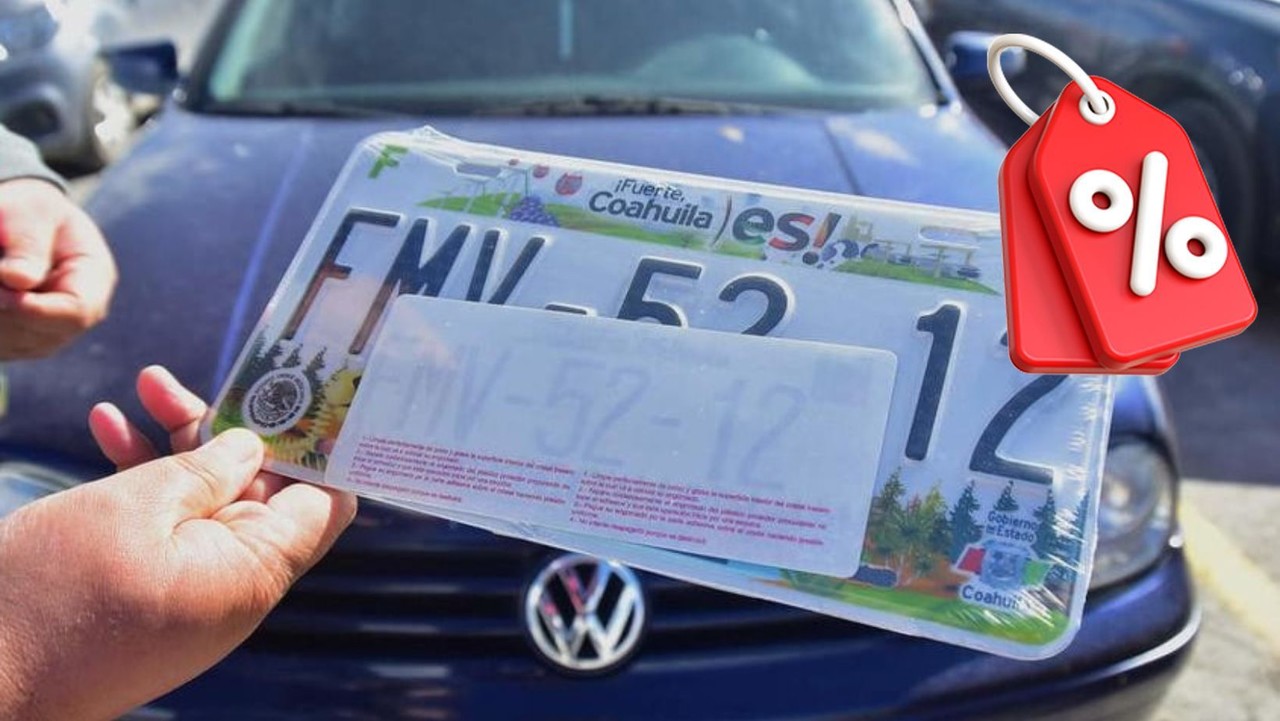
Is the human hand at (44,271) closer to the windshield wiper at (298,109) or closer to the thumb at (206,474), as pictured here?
the thumb at (206,474)

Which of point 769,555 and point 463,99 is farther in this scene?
point 463,99

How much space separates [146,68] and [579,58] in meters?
1.20

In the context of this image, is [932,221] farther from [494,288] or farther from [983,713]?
[983,713]

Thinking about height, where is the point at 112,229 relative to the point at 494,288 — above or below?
below

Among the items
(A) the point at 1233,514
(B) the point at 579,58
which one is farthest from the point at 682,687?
(A) the point at 1233,514

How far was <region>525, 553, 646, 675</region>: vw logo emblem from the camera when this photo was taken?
1.70 meters

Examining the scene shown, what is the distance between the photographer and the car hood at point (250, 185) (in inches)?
74.0

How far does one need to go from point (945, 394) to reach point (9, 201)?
1207 millimetres

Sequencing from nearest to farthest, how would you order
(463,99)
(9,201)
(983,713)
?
(9,201) < (983,713) < (463,99)

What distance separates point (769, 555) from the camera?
39.4 inches

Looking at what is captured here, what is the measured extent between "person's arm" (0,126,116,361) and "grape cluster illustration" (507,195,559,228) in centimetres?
69

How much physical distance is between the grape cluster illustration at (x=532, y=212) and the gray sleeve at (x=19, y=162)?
85 cm

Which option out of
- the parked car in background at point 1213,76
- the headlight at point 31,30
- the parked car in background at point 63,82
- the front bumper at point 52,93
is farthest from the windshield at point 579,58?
the front bumper at point 52,93

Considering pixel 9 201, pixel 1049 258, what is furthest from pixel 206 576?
pixel 9 201
